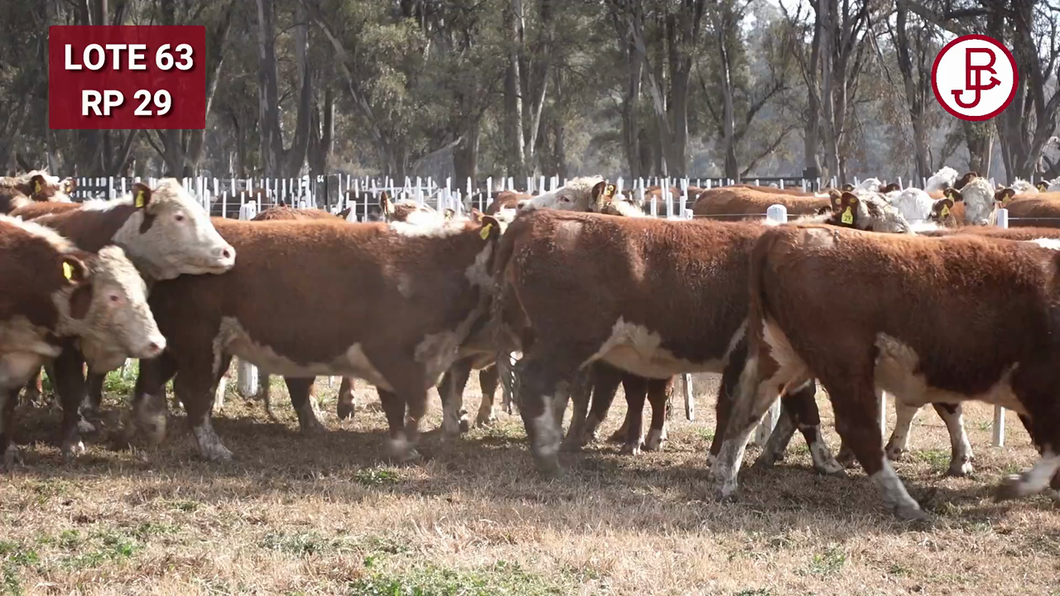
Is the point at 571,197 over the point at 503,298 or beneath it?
over

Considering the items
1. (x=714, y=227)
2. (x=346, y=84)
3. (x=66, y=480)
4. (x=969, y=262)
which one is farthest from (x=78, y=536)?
(x=346, y=84)

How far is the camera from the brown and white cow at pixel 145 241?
8992 millimetres

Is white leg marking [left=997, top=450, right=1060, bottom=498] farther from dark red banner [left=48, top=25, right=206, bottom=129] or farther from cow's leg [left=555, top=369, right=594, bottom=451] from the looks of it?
dark red banner [left=48, top=25, right=206, bottom=129]

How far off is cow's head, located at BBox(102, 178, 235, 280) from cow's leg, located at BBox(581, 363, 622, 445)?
2838 millimetres

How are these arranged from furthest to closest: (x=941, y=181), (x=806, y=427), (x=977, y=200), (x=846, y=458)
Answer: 1. (x=941, y=181)
2. (x=977, y=200)
3. (x=846, y=458)
4. (x=806, y=427)

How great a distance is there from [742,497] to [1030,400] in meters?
1.77

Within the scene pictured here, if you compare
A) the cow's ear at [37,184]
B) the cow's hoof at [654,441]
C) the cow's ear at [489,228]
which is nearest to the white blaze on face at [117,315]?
the cow's ear at [489,228]

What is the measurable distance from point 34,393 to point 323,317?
3.68m

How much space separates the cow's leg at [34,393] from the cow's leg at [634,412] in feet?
16.0

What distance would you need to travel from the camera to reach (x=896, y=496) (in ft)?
24.5

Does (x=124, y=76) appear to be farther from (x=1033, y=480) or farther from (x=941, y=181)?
(x=1033, y=480)

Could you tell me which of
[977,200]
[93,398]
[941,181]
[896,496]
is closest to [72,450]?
[93,398]

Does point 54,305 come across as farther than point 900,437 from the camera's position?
No

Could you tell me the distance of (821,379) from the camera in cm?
757
